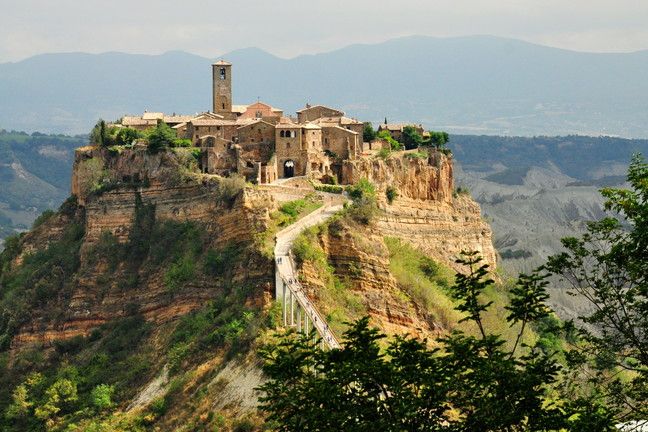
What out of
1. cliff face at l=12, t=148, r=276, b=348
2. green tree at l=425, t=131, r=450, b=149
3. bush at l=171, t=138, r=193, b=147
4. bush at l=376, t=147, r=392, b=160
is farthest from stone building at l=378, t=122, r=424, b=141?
cliff face at l=12, t=148, r=276, b=348

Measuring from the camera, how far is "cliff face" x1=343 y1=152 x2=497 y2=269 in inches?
2648

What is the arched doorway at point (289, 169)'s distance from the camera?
66.1m

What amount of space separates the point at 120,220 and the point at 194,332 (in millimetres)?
11277

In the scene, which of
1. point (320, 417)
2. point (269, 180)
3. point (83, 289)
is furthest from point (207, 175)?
point (320, 417)

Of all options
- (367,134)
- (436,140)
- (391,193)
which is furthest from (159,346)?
(436,140)

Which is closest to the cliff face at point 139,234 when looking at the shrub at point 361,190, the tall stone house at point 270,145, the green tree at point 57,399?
the tall stone house at point 270,145

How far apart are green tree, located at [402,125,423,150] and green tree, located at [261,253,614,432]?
144ft

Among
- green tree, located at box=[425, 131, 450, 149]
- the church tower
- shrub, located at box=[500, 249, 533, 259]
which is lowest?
shrub, located at box=[500, 249, 533, 259]

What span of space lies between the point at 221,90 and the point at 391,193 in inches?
444

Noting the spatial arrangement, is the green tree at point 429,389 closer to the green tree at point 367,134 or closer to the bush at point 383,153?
the bush at point 383,153

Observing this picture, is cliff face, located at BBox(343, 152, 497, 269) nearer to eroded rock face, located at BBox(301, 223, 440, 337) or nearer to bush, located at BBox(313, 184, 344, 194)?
bush, located at BBox(313, 184, 344, 194)

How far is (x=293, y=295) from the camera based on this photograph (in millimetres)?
→ 52781

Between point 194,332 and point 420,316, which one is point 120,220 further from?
point 420,316

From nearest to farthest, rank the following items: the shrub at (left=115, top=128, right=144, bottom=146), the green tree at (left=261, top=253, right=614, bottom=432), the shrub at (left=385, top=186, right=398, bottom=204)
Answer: the green tree at (left=261, top=253, right=614, bottom=432), the shrub at (left=385, top=186, right=398, bottom=204), the shrub at (left=115, top=128, right=144, bottom=146)
